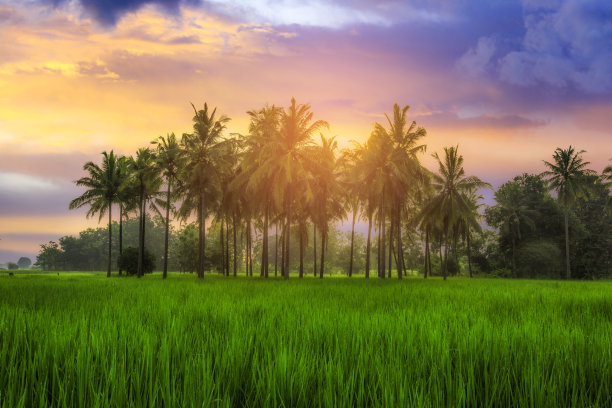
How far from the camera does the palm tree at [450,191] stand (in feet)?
109

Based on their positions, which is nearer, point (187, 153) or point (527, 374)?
point (527, 374)

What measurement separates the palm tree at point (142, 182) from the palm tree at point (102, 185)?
3.79m

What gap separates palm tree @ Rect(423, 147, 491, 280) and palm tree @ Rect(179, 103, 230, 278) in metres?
20.9

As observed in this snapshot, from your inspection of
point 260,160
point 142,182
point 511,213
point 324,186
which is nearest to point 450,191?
point 324,186

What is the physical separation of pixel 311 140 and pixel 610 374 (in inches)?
990

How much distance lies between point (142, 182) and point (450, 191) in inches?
1292

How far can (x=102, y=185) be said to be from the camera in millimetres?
40531

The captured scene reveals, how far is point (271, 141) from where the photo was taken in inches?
1020

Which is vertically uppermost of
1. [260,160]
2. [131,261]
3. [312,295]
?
[260,160]

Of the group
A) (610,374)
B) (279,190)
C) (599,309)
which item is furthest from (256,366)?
(279,190)

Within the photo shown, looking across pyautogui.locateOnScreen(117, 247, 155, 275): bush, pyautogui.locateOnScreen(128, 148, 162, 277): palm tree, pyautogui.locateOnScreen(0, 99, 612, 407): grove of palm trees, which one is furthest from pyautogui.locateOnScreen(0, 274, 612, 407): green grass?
pyautogui.locateOnScreen(117, 247, 155, 275): bush

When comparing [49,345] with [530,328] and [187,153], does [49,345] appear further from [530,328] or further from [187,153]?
[187,153]

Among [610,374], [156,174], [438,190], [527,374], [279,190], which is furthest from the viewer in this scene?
[438,190]

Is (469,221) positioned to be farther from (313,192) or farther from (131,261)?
(131,261)
